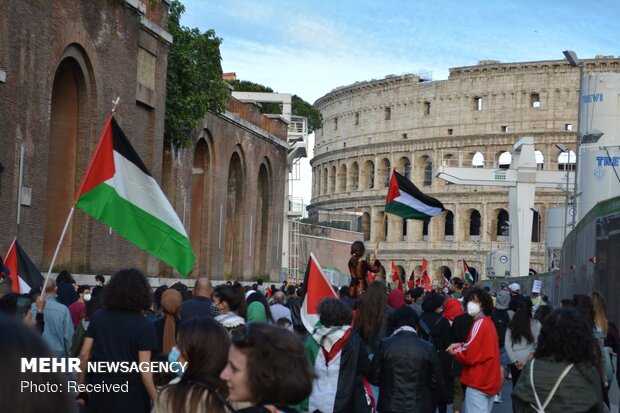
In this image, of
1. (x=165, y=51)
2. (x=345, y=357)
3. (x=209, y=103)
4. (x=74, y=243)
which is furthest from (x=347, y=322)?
(x=209, y=103)

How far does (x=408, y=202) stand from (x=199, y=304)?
8449mm

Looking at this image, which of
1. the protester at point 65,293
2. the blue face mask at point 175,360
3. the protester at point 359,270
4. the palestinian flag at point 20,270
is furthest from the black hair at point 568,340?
the protester at point 65,293

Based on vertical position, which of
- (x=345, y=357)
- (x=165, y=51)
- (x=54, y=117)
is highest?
(x=165, y=51)

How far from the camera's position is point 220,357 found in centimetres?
450

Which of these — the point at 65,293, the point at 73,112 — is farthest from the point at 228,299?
the point at 73,112

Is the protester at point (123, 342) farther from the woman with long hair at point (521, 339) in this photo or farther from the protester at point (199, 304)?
the woman with long hair at point (521, 339)

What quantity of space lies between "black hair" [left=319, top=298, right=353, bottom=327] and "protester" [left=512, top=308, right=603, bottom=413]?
165 centimetres

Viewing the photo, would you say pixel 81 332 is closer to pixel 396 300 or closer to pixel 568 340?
pixel 396 300

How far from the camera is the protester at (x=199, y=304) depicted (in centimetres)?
804

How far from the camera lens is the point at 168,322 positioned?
7562mm

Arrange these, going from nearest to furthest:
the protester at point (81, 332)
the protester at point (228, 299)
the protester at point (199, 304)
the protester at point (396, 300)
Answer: the protester at point (228, 299) < the protester at point (199, 304) < the protester at point (81, 332) < the protester at point (396, 300)

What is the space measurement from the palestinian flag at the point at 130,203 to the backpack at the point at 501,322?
6238 millimetres

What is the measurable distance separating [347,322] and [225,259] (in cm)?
2868

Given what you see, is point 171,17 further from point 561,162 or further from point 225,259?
point 561,162
